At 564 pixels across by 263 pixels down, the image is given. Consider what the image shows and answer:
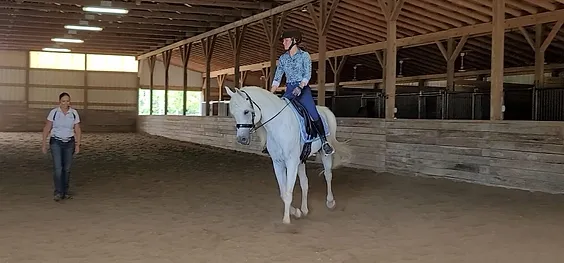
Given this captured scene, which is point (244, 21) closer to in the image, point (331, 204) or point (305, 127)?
point (331, 204)

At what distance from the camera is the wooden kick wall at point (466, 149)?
684 cm

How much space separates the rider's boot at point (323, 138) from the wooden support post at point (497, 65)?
3424 millimetres

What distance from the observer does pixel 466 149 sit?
25.9 feet

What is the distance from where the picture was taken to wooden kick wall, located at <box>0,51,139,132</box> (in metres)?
25.8

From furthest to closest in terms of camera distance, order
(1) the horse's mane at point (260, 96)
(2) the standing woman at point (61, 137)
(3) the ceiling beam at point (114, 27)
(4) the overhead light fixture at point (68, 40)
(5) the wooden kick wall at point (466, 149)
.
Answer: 1. (4) the overhead light fixture at point (68, 40)
2. (3) the ceiling beam at point (114, 27)
3. (5) the wooden kick wall at point (466, 149)
4. (2) the standing woman at point (61, 137)
5. (1) the horse's mane at point (260, 96)

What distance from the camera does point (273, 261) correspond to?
12.2ft

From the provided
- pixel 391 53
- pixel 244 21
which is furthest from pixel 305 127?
pixel 244 21

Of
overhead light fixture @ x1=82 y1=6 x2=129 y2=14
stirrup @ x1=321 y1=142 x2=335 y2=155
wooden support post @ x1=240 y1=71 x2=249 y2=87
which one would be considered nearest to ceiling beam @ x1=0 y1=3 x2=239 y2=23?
overhead light fixture @ x1=82 y1=6 x2=129 y2=14

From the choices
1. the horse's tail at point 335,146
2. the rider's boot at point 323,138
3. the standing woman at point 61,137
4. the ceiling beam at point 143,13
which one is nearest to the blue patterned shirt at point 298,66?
the rider's boot at point 323,138

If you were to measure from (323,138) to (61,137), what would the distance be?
2839 mm

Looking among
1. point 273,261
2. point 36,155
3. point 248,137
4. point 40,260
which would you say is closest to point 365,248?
point 273,261

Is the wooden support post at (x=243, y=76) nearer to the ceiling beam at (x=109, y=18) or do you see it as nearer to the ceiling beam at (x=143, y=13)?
the ceiling beam at (x=109, y=18)

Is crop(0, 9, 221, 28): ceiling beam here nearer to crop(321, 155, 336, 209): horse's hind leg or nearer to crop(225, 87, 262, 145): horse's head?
crop(321, 155, 336, 209): horse's hind leg

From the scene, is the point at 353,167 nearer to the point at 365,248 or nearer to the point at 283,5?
the point at 283,5
